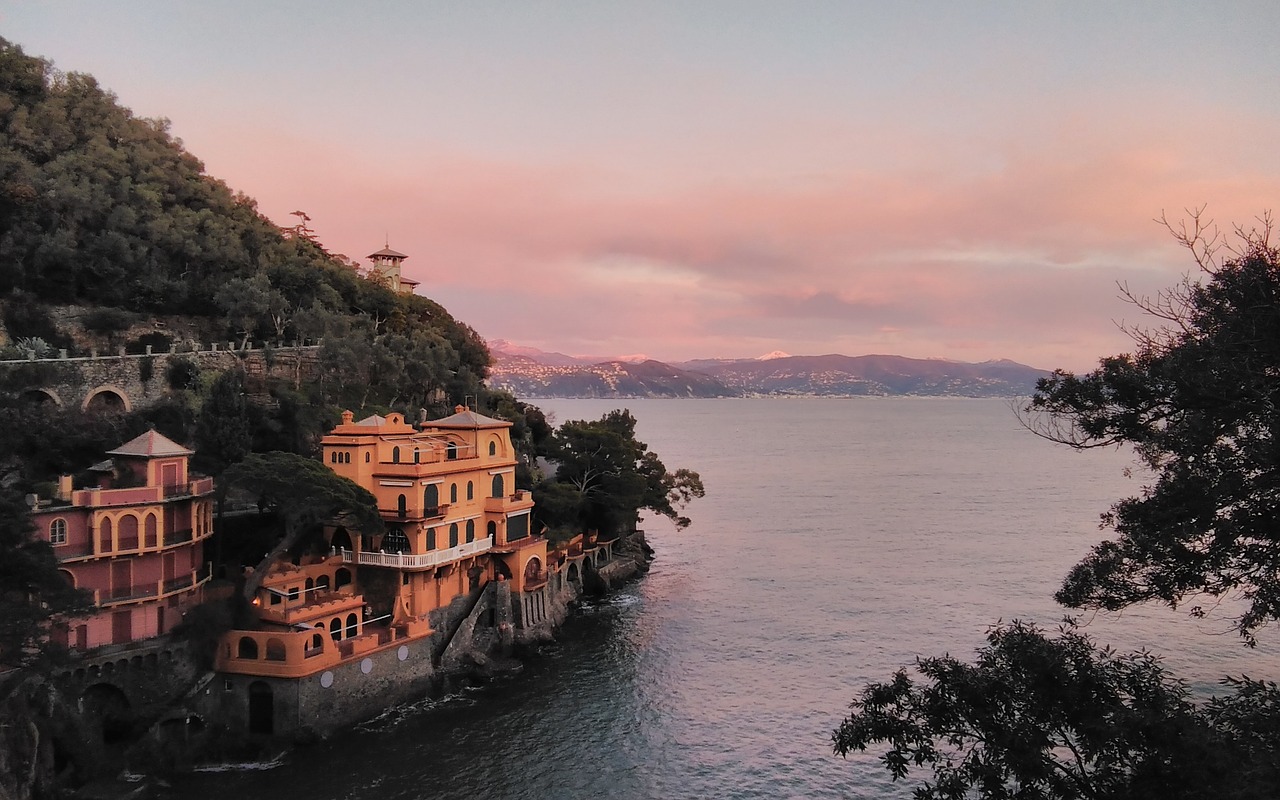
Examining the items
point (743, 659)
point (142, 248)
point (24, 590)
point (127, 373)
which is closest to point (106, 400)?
point (127, 373)

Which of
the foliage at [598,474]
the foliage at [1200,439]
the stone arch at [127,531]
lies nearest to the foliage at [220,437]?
the stone arch at [127,531]

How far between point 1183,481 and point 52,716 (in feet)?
89.1

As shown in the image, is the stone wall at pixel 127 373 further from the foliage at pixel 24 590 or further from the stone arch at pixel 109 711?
the stone arch at pixel 109 711

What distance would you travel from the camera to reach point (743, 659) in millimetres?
36344

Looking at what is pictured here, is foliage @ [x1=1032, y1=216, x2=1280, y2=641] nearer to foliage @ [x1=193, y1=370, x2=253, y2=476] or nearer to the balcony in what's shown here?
the balcony

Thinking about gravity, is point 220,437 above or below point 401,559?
above

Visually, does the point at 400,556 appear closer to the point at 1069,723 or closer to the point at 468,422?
the point at 468,422

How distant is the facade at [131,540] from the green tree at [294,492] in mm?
1880

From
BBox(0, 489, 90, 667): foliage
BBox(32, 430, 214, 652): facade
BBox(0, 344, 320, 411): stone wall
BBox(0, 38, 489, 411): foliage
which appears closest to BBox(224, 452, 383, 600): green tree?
BBox(32, 430, 214, 652): facade

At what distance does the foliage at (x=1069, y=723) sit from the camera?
9.76 meters

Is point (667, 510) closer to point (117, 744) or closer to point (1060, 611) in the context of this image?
point (1060, 611)

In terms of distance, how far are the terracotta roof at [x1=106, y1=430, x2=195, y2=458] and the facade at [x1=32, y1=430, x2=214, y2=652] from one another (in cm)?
Result: 3

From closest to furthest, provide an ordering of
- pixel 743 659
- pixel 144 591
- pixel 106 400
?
pixel 144 591 → pixel 106 400 → pixel 743 659

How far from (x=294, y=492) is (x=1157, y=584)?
2508cm
